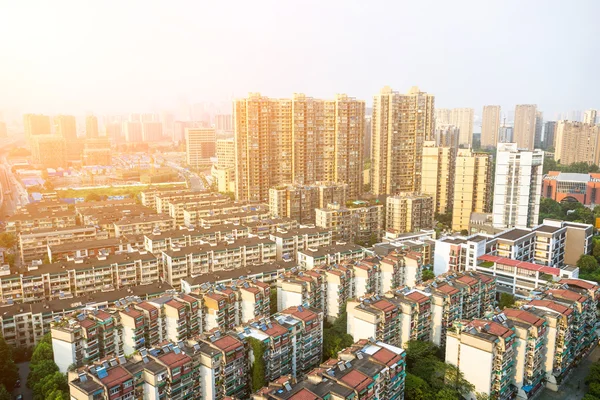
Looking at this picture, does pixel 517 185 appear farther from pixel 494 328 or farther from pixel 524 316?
pixel 494 328

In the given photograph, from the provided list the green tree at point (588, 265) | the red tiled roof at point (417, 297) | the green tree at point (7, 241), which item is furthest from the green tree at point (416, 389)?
the green tree at point (7, 241)

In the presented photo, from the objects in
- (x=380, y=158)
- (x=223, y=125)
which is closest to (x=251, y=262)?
(x=380, y=158)

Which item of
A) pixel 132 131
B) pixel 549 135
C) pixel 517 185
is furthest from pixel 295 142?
pixel 132 131

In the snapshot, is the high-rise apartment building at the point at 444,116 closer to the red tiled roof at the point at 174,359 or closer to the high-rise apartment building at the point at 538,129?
the high-rise apartment building at the point at 538,129

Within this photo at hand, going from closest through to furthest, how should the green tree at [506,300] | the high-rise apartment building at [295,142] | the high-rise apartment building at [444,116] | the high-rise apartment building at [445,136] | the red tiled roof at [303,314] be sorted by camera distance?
the red tiled roof at [303,314], the green tree at [506,300], the high-rise apartment building at [295,142], the high-rise apartment building at [445,136], the high-rise apartment building at [444,116]

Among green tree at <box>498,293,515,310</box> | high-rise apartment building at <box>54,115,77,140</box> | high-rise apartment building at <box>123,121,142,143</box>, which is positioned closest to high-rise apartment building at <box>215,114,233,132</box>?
high-rise apartment building at <box>123,121,142,143</box>

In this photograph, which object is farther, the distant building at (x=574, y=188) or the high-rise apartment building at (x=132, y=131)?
the high-rise apartment building at (x=132, y=131)
